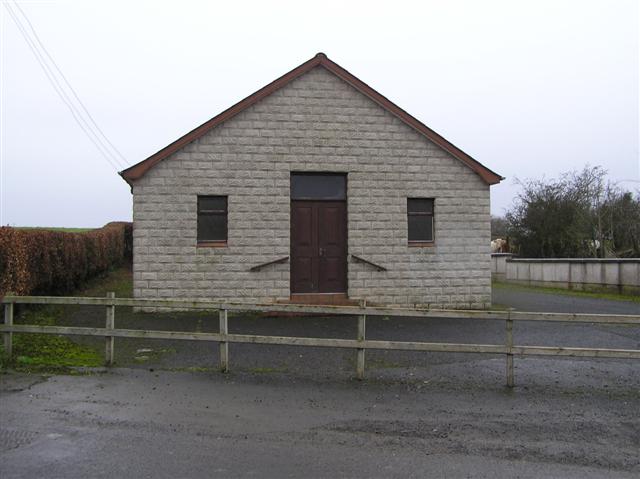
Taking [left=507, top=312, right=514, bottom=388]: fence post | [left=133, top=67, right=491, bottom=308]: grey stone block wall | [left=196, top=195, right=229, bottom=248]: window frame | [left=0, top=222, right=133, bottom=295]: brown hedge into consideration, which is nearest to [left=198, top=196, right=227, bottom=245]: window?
[left=196, top=195, right=229, bottom=248]: window frame

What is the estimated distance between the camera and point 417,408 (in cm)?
612

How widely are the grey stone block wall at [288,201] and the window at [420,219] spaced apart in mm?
238

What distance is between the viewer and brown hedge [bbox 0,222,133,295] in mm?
10523

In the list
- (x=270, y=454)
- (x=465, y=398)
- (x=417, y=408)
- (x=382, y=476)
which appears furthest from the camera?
(x=465, y=398)

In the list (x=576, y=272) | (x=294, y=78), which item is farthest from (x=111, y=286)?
(x=576, y=272)

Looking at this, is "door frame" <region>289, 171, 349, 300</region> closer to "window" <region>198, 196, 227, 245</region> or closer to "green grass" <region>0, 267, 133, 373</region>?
"window" <region>198, 196, 227, 245</region>

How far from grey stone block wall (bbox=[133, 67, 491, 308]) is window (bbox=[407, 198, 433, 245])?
238mm

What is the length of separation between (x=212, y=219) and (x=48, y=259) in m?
3.98

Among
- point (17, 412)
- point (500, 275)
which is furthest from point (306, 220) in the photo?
point (500, 275)

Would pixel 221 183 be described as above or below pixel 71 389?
above

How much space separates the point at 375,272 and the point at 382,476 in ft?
32.0

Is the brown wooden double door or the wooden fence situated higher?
the brown wooden double door

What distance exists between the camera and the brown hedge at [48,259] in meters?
10.5

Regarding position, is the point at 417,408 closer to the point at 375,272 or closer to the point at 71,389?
the point at 71,389
